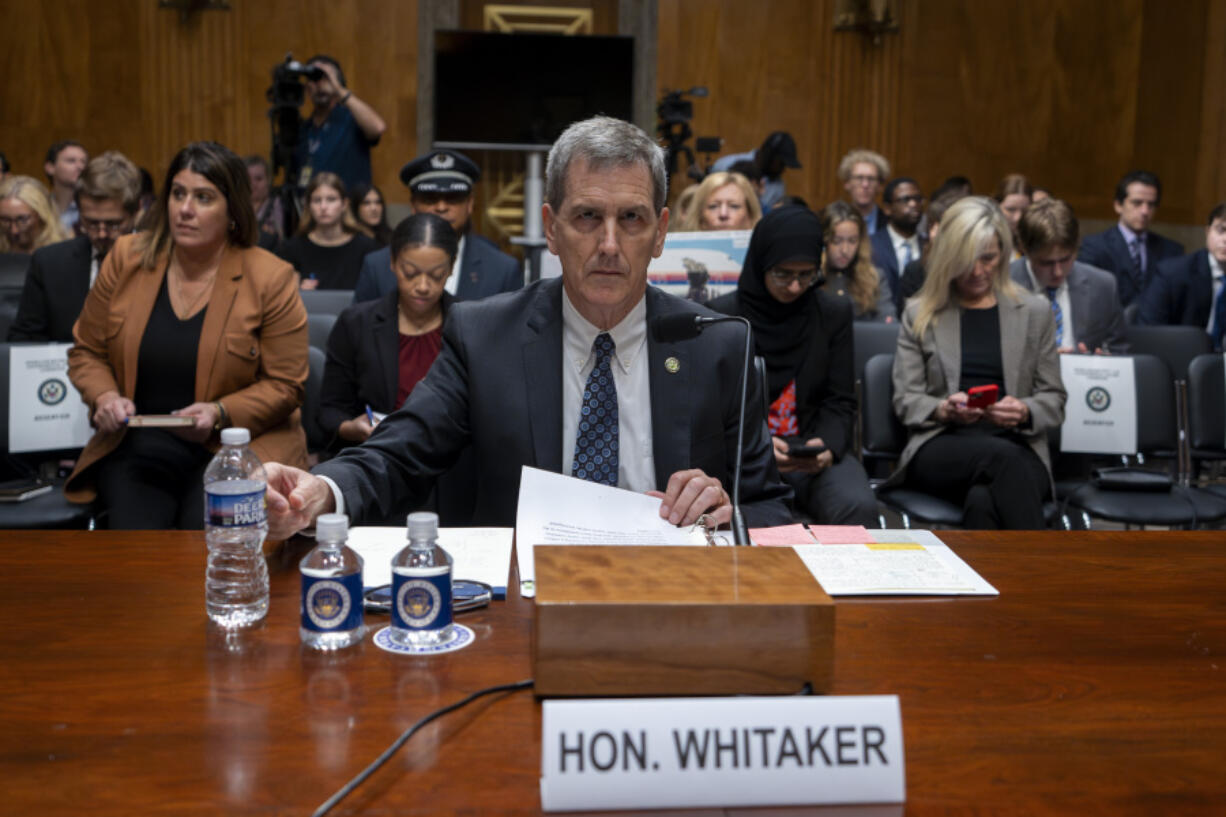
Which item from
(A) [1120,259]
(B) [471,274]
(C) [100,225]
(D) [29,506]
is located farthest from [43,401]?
(A) [1120,259]

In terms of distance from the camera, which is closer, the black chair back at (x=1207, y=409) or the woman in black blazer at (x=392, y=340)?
the woman in black blazer at (x=392, y=340)

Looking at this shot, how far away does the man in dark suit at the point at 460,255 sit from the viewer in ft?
15.0

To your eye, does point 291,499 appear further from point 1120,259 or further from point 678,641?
point 1120,259

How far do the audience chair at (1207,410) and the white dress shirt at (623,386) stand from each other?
2.93 m

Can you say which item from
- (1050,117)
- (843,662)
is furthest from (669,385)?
(1050,117)

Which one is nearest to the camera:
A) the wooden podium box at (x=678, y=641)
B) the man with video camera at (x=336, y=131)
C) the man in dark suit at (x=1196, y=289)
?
the wooden podium box at (x=678, y=641)

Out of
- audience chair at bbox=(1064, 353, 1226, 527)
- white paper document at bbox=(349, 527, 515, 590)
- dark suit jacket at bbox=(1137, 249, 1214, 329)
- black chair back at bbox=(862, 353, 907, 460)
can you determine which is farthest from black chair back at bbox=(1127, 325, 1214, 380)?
white paper document at bbox=(349, 527, 515, 590)

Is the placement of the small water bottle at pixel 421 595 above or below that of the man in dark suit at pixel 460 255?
below

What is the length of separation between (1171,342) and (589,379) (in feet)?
12.4

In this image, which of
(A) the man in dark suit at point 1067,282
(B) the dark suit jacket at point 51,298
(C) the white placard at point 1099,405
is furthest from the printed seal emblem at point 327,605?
(A) the man in dark suit at point 1067,282

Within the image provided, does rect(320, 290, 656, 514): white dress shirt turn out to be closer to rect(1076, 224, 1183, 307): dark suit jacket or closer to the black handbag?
the black handbag

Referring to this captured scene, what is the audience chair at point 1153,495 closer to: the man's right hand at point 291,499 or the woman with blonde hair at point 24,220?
the man's right hand at point 291,499

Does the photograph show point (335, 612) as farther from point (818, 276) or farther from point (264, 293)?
point (818, 276)

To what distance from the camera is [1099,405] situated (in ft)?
13.6
